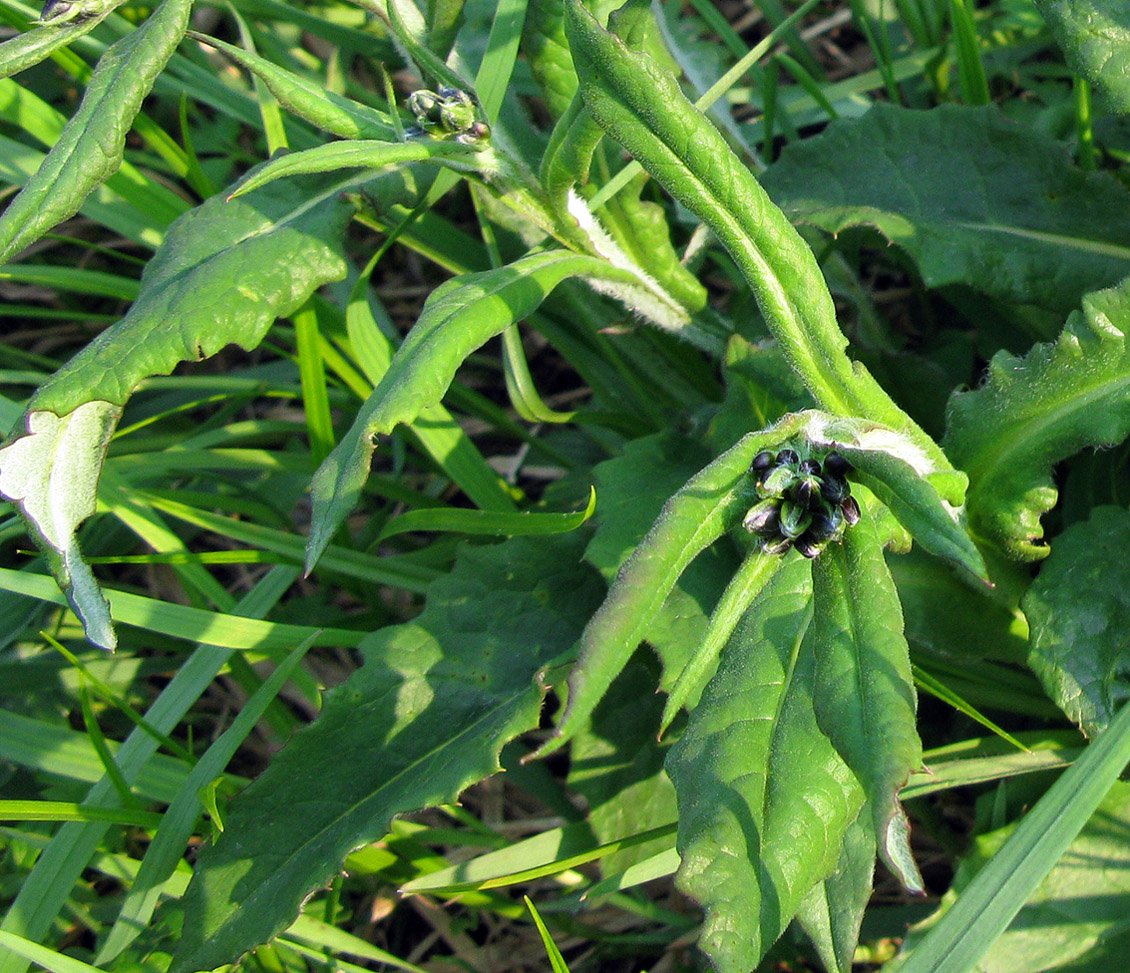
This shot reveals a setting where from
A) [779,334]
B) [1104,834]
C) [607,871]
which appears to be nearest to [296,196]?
[779,334]

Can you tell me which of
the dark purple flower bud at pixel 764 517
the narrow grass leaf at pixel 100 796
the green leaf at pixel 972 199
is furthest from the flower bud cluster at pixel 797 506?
the narrow grass leaf at pixel 100 796

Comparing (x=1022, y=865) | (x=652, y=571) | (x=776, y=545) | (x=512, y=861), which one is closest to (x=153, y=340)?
(x=652, y=571)

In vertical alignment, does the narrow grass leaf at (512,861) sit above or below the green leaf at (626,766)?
below

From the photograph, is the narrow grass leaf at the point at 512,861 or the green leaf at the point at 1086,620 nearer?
the green leaf at the point at 1086,620

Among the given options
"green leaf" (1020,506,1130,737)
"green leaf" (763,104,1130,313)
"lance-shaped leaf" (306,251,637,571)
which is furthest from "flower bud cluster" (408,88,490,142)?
"green leaf" (1020,506,1130,737)

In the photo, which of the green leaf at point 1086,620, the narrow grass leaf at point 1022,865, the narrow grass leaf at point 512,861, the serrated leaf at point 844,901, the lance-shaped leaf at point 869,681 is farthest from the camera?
the narrow grass leaf at point 512,861

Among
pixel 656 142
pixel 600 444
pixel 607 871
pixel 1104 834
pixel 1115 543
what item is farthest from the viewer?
pixel 600 444

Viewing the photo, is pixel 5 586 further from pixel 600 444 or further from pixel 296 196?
pixel 600 444

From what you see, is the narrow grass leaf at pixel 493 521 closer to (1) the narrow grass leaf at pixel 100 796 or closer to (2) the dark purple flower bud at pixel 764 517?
(1) the narrow grass leaf at pixel 100 796

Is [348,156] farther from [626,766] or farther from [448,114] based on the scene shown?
[626,766]
